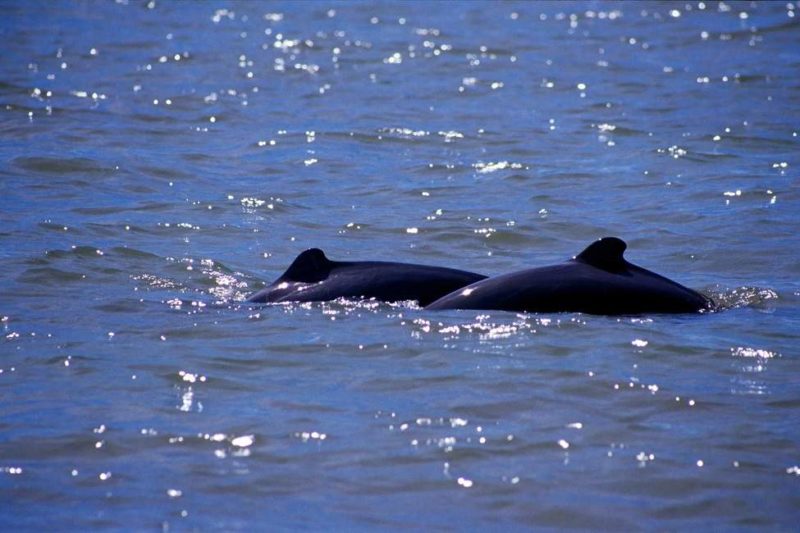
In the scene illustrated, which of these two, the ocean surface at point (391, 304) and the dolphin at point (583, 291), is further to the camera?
the dolphin at point (583, 291)

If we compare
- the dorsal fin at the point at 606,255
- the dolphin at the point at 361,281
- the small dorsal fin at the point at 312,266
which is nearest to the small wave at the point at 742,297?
the dorsal fin at the point at 606,255

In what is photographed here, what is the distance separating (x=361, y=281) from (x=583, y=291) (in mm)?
1215

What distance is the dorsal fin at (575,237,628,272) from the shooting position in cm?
796

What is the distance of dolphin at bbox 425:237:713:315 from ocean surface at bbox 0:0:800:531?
0.38 feet

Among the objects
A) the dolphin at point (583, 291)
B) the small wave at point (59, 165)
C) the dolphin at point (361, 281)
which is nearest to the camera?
the dolphin at point (583, 291)

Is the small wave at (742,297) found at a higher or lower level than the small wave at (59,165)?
lower

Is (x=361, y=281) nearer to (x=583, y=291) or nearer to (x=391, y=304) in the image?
(x=391, y=304)

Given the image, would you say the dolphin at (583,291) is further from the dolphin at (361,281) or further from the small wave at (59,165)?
the small wave at (59,165)

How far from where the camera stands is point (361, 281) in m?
8.41

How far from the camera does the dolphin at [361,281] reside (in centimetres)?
833

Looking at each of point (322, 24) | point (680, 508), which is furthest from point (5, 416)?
point (322, 24)

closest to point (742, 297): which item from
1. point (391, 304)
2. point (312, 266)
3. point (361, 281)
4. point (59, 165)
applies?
point (391, 304)

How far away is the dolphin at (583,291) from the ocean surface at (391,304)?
4.6 inches

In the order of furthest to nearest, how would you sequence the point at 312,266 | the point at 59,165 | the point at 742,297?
the point at 59,165 → the point at 742,297 → the point at 312,266
